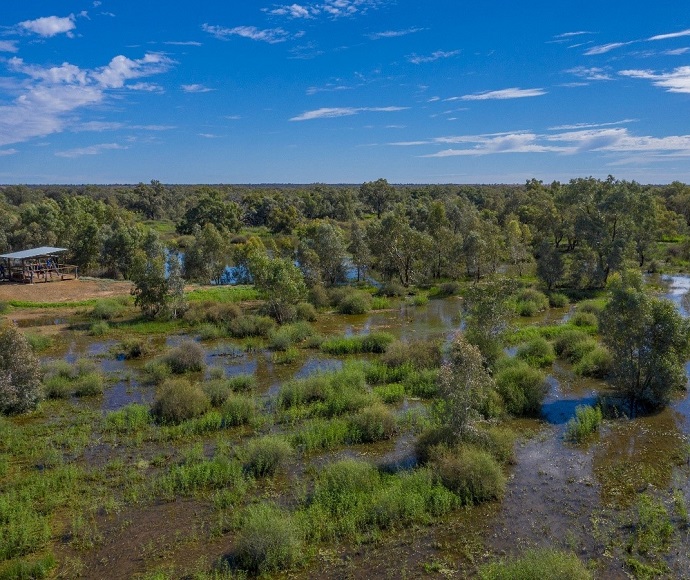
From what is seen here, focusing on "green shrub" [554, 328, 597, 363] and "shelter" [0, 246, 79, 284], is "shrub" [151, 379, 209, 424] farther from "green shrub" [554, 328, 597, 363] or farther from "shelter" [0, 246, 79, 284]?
"shelter" [0, 246, 79, 284]

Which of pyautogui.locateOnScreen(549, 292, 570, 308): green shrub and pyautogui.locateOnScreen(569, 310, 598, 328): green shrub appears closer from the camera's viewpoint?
pyautogui.locateOnScreen(569, 310, 598, 328): green shrub

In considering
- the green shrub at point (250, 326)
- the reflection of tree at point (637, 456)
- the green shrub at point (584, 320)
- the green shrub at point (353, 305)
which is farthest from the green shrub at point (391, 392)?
the green shrub at point (353, 305)

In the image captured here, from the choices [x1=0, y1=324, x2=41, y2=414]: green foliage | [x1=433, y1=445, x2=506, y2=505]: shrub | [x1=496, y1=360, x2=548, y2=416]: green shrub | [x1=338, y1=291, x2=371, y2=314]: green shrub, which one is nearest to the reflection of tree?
[x1=496, y1=360, x2=548, y2=416]: green shrub

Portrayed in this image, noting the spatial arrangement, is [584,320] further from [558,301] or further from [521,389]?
[521,389]

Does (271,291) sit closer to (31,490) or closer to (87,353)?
(87,353)

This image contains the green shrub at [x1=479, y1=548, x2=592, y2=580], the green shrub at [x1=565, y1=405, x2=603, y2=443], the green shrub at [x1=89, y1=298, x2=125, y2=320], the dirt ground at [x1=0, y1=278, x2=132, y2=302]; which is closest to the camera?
the green shrub at [x1=479, y1=548, x2=592, y2=580]

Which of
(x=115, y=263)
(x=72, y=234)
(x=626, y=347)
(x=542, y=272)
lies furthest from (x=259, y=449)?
(x=72, y=234)

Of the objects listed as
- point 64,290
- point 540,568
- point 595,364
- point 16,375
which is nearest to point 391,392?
point 595,364
